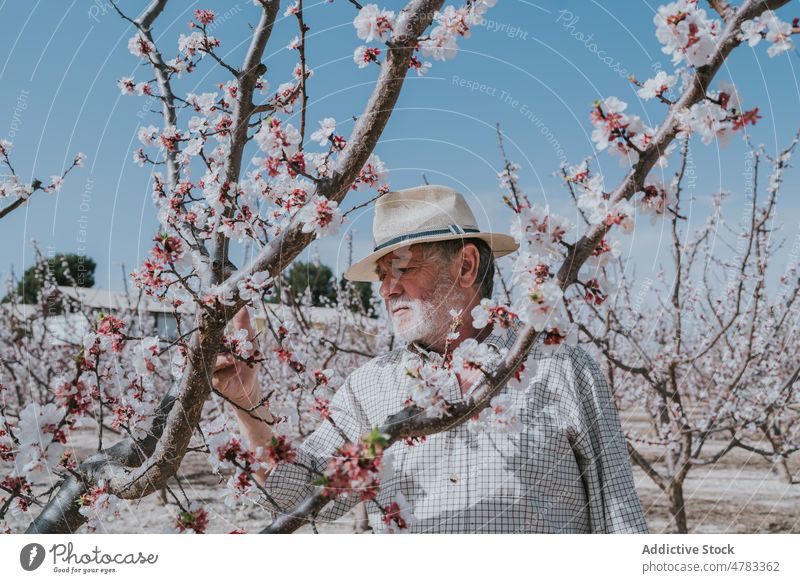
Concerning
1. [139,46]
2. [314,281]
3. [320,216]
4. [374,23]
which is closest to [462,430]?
[320,216]

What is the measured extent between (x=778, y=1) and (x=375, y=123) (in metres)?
0.72

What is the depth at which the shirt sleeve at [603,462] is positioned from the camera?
5.01 feet

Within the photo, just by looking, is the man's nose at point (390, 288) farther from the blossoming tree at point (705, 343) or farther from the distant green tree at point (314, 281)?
the distant green tree at point (314, 281)

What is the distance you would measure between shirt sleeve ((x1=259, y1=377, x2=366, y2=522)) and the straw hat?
466 millimetres

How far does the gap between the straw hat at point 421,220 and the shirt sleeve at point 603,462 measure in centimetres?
51

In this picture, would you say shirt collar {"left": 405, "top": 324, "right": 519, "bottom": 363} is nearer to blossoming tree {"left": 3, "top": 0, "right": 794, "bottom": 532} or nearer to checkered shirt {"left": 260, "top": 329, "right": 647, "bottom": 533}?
checkered shirt {"left": 260, "top": 329, "right": 647, "bottom": 533}

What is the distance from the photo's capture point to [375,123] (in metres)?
1.28

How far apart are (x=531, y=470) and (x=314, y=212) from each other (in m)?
0.83

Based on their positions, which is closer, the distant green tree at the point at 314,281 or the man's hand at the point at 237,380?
the man's hand at the point at 237,380

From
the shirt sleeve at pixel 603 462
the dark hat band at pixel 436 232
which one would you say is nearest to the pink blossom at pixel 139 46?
the dark hat band at pixel 436 232

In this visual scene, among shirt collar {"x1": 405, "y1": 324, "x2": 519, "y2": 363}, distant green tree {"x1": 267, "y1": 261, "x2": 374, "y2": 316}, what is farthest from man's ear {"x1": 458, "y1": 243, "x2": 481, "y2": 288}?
distant green tree {"x1": 267, "y1": 261, "x2": 374, "y2": 316}
